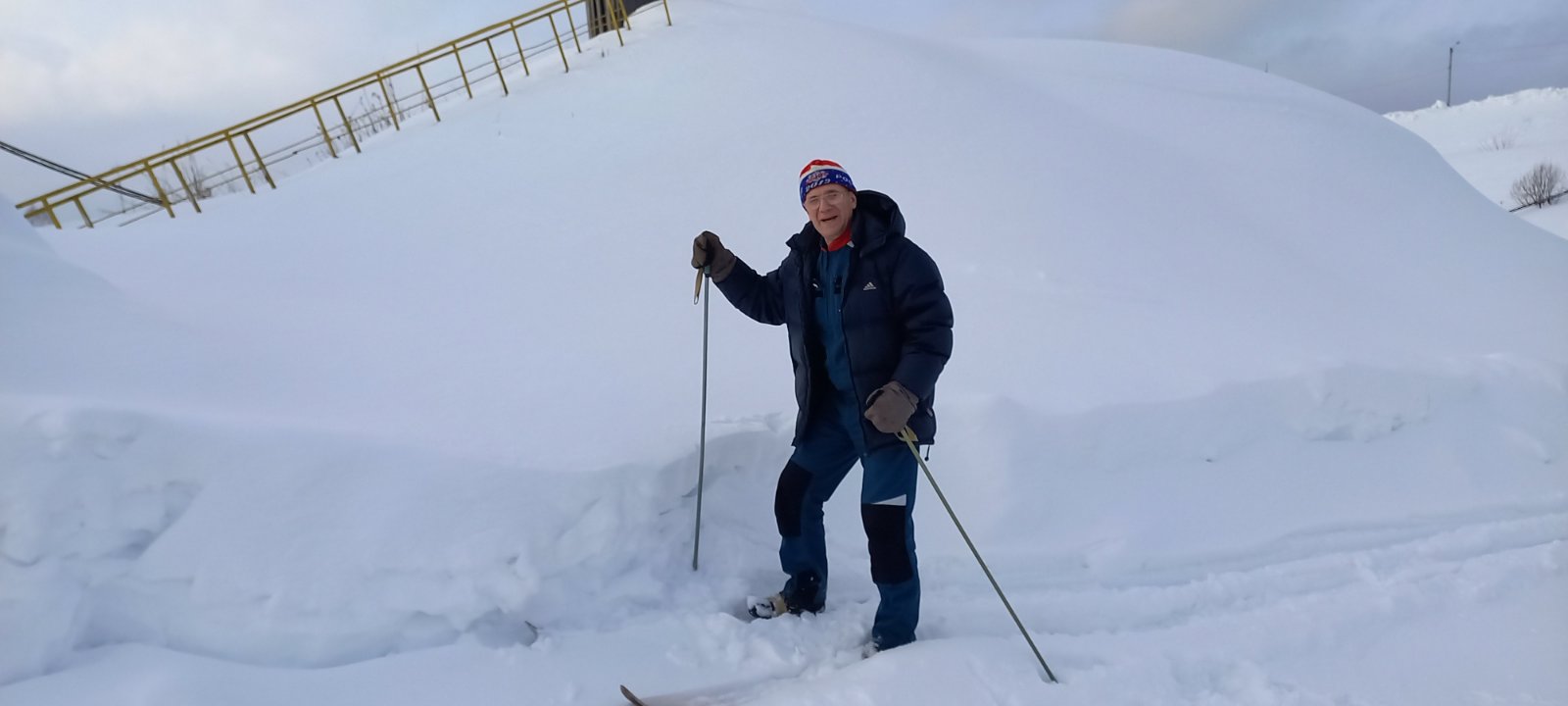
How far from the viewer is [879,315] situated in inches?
97.3

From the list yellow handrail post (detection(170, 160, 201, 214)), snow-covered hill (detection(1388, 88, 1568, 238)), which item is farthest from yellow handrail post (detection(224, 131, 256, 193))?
snow-covered hill (detection(1388, 88, 1568, 238))

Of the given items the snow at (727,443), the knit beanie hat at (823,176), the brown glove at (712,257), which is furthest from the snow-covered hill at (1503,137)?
the brown glove at (712,257)

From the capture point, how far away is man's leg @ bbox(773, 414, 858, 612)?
9.09ft

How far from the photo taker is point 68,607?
7.15 feet

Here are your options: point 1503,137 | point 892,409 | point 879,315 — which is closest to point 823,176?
A: point 879,315

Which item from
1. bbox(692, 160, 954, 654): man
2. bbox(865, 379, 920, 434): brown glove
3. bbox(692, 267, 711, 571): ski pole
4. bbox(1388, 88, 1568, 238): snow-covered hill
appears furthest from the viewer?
bbox(1388, 88, 1568, 238): snow-covered hill

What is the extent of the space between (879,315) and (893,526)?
658 millimetres

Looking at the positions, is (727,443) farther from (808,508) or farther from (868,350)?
(868,350)

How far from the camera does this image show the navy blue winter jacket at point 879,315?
2.41 meters

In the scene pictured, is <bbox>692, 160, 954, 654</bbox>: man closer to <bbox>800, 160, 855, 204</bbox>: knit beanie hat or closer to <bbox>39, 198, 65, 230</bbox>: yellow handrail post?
<bbox>800, 160, 855, 204</bbox>: knit beanie hat

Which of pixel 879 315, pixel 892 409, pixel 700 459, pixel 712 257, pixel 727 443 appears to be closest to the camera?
pixel 892 409

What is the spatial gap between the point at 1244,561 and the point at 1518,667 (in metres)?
0.87

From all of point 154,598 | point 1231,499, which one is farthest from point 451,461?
point 1231,499

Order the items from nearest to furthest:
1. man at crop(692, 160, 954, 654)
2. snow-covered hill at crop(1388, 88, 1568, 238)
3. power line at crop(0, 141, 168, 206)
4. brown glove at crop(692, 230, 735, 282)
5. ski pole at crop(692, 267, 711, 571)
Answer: man at crop(692, 160, 954, 654) → brown glove at crop(692, 230, 735, 282) → ski pole at crop(692, 267, 711, 571) → power line at crop(0, 141, 168, 206) → snow-covered hill at crop(1388, 88, 1568, 238)
